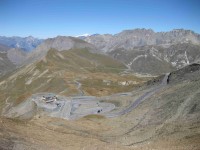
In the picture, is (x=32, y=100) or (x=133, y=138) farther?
(x=32, y=100)

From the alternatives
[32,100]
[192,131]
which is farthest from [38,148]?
[32,100]

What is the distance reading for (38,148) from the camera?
40.8m

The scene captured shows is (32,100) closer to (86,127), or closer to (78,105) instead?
(78,105)

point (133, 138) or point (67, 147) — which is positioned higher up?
point (67, 147)

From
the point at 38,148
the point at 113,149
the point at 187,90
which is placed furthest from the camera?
the point at 187,90

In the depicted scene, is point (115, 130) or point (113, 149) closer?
point (113, 149)

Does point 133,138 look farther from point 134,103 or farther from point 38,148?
point 134,103

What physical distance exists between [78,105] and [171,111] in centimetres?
5755

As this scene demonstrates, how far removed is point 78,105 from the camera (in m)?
138

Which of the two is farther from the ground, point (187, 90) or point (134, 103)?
point (187, 90)

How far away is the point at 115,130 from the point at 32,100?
246ft

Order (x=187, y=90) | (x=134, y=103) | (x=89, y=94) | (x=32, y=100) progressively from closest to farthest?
(x=187, y=90)
(x=134, y=103)
(x=32, y=100)
(x=89, y=94)

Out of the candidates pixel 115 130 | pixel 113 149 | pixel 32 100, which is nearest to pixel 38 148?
pixel 113 149

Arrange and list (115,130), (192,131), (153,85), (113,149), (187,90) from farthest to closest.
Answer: (153,85)
(187,90)
(115,130)
(192,131)
(113,149)
